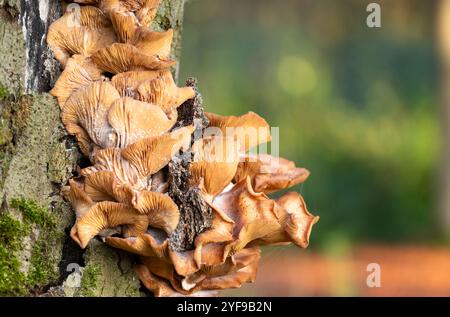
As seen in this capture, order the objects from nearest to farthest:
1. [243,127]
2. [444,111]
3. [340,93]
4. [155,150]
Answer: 1. [155,150]
2. [243,127]
3. [444,111]
4. [340,93]

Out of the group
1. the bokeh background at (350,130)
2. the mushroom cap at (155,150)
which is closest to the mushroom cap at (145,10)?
the mushroom cap at (155,150)

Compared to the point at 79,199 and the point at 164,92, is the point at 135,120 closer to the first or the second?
the point at 164,92

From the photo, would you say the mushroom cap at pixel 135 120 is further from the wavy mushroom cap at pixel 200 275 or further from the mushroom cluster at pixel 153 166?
the wavy mushroom cap at pixel 200 275

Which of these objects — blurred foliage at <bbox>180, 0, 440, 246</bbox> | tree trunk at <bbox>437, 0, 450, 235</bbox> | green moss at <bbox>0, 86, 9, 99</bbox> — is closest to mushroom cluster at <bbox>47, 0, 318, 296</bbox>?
green moss at <bbox>0, 86, 9, 99</bbox>

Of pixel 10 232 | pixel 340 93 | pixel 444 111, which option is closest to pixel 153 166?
pixel 10 232

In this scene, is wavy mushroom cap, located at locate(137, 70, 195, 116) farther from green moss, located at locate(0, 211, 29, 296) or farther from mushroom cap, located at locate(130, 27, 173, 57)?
green moss, located at locate(0, 211, 29, 296)

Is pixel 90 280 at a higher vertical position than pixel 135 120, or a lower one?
lower
